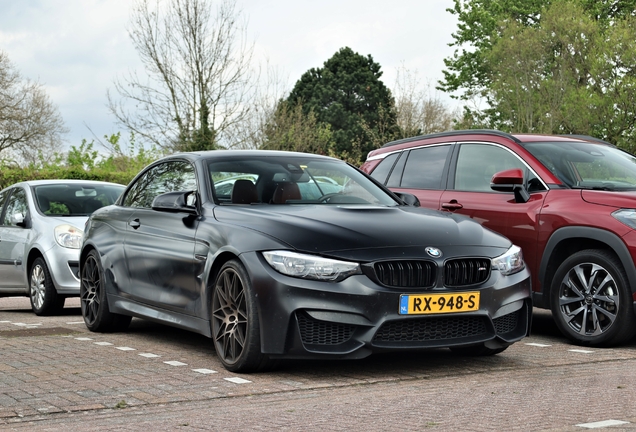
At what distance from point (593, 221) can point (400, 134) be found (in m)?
42.2

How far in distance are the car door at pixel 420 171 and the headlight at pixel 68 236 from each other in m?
3.50

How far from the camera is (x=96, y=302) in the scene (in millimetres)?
8234

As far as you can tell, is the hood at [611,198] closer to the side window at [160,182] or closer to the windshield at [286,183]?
the windshield at [286,183]

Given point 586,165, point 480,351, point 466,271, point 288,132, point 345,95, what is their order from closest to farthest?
point 466,271
point 480,351
point 586,165
point 288,132
point 345,95

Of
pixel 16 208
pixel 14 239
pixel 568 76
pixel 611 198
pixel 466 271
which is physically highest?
pixel 568 76

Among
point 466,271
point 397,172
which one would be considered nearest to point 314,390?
point 466,271

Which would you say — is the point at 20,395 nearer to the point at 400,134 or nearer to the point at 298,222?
the point at 298,222

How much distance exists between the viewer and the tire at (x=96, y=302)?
8.05 m

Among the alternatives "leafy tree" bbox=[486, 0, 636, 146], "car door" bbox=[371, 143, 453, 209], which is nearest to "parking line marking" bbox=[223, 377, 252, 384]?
"car door" bbox=[371, 143, 453, 209]

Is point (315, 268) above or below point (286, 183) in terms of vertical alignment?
below

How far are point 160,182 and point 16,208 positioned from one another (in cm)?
434

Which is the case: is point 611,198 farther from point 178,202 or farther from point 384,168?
point 178,202

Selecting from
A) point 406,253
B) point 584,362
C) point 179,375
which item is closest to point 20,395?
point 179,375

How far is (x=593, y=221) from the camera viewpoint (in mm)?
7215
